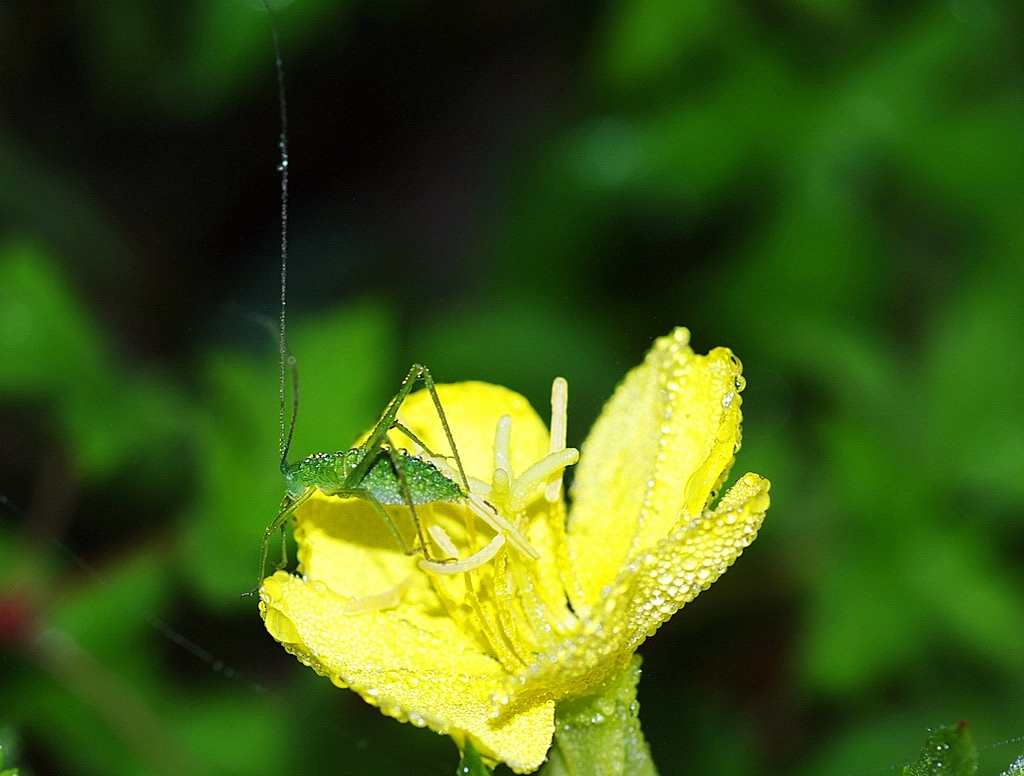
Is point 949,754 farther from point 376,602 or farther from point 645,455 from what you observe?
point 376,602

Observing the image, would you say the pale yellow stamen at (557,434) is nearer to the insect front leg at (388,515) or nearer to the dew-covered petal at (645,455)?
the dew-covered petal at (645,455)

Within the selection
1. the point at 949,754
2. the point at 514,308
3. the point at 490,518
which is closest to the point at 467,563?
the point at 490,518

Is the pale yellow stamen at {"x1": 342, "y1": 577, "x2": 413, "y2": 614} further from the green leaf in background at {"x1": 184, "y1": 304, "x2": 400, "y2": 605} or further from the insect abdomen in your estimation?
the green leaf in background at {"x1": 184, "y1": 304, "x2": 400, "y2": 605}

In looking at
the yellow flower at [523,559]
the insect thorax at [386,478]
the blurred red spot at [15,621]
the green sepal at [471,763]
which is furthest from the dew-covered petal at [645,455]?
the blurred red spot at [15,621]

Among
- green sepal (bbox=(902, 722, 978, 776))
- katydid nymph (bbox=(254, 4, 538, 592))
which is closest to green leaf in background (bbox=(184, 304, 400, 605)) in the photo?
katydid nymph (bbox=(254, 4, 538, 592))

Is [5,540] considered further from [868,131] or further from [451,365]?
[868,131]

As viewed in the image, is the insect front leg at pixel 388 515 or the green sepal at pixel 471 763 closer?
the green sepal at pixel 471 763
